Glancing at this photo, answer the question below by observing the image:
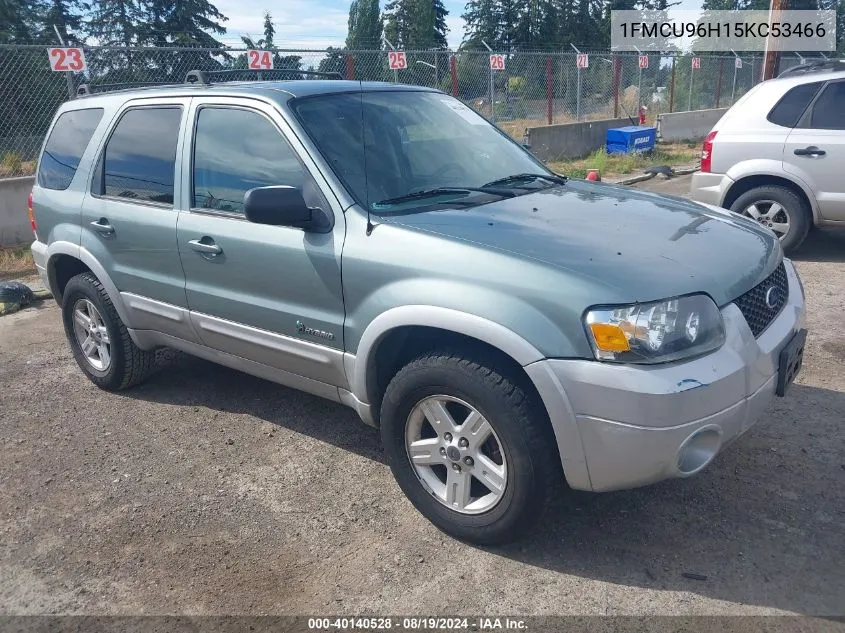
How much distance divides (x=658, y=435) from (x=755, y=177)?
558 centimetres

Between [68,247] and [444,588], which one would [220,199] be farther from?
[444,588]

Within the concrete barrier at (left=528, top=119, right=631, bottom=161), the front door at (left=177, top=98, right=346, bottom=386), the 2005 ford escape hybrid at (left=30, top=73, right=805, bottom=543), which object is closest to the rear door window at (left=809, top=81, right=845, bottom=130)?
the 2005 ford escape hybrid at (left=30, top=73, right=805, bottom=543)

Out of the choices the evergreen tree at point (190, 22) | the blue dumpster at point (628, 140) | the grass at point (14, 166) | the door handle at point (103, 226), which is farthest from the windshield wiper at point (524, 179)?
the evergreen tree at point (190, 22)

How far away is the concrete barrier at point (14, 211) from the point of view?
8.92m

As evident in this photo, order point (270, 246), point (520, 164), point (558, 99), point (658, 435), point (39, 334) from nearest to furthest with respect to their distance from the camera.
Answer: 1. point (658, 435)
2. point (270, 246)
3. point (520, 164)
4. point (39, 334)
5. point (558, 99)

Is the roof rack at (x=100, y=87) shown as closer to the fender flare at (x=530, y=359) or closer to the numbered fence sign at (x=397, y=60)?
the fender flare at (x=530, y=359)

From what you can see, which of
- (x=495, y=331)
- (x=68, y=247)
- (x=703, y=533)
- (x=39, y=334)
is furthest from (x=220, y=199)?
(x=39, y=334)

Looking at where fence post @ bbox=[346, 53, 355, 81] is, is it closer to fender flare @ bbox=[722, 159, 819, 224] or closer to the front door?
fender flare @ bbox=[722, 159, 819, 224]

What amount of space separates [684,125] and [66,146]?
18.4 metres

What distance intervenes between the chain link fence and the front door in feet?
6.78

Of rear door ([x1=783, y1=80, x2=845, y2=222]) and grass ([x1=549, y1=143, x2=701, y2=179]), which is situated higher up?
rear door ([x1=783, y1=80, x2=845, y2=222])

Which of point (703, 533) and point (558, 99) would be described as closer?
point (703, 533)

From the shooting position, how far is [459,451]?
306 centimetres

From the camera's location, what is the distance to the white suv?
6898 mm
